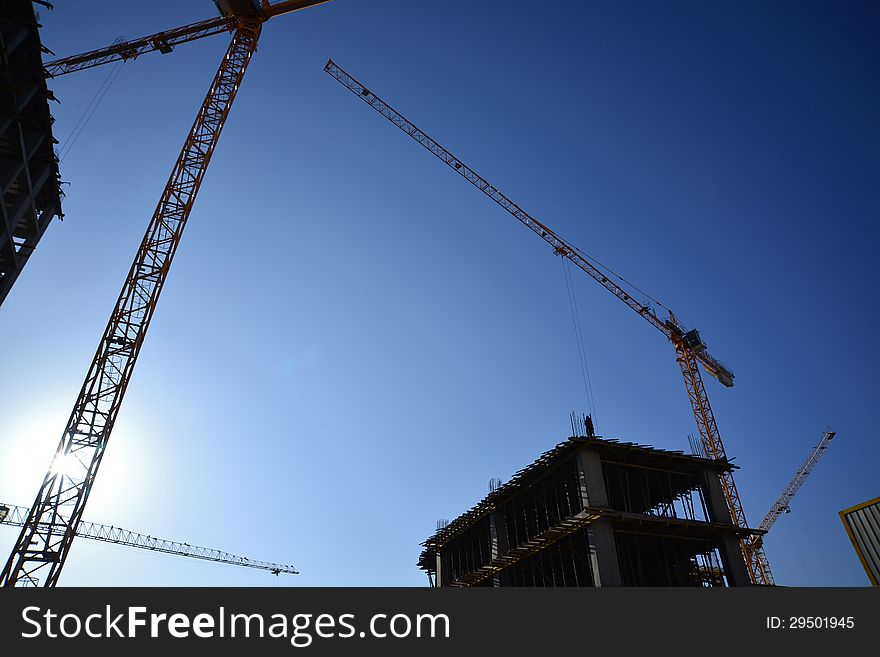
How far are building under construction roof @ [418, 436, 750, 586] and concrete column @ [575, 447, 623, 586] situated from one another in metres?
0.06

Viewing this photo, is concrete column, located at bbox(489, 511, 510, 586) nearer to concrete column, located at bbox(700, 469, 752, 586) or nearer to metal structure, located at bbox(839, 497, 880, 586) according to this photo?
concrete column, located at bbox(700, 469, 752, 586)

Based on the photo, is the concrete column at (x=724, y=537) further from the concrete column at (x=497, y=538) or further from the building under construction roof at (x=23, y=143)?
the building under construction roof at (x=23, y=143)

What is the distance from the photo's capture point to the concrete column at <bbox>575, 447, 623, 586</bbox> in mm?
31312

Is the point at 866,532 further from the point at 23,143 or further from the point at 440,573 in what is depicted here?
the point at 23,143

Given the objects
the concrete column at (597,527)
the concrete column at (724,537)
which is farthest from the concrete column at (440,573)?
the concrete column at (724,537)

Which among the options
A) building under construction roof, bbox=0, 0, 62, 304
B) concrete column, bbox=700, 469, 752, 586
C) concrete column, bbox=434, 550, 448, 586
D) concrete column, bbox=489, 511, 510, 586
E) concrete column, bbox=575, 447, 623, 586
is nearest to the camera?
building under construction roof, bbox=0, 0, 62, 304

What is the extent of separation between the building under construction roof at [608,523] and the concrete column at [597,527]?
0.18ft

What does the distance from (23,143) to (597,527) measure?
116ft

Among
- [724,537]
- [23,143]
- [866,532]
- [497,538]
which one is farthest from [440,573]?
[23,143]

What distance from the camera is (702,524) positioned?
35312 millimetres

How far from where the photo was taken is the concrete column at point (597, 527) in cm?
3131

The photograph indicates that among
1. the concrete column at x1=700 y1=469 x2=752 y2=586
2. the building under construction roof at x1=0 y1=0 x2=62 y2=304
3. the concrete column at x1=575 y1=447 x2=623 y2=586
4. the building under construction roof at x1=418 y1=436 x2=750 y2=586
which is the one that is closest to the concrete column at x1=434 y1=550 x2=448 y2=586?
the building under construction roof at x1=418 y1=436 x2=750 y2=586

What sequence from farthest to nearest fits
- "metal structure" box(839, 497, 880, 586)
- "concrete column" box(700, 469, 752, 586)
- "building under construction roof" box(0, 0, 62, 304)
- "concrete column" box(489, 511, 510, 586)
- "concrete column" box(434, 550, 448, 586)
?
1. "concrete column" box(434, 550, 448, 586)
2. "concrete column" box(489, 511, 510, 586)
3. "concrete column" box(700, 469, 752, 586)
4. "building under construction roof" box(0, 0, 62, 304)
5. "metal structure" box(839, 497, 880, 586)
